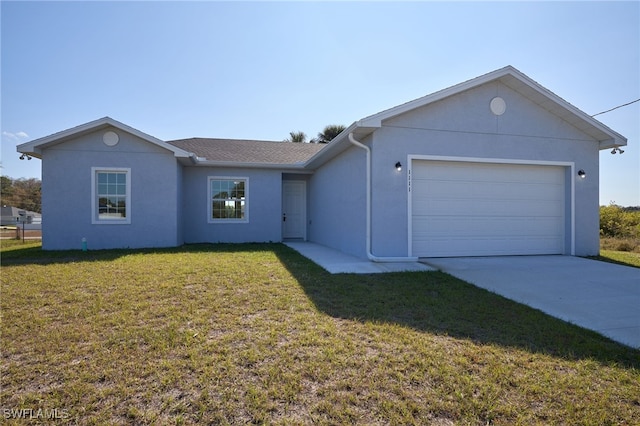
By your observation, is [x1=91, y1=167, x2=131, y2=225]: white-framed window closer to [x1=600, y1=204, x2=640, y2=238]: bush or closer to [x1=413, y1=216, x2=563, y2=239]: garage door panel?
[x1=413, y1=216, x2=563, y2=239]: garage door panel

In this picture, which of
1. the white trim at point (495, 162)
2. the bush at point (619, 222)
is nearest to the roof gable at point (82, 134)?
the white trim at point (495, 162)

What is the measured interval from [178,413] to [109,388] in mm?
688

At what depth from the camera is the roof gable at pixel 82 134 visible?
9.45 metres

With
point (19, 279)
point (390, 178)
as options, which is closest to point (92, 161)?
point (19, 279)

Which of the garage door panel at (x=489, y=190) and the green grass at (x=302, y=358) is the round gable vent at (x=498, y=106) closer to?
the garage door panel at (x=489, y=190)

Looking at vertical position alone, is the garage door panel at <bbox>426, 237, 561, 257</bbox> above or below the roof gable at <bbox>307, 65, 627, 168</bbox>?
below

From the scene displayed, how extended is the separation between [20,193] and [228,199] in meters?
40.6

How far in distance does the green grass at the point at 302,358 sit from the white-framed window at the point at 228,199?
7.13 metres

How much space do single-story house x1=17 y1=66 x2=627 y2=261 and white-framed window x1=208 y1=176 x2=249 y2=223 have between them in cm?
12

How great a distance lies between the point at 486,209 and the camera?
8.46 m

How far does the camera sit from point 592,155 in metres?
8.92

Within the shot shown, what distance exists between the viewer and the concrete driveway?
404 cm

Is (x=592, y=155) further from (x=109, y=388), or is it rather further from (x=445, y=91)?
(x=109, y=388)

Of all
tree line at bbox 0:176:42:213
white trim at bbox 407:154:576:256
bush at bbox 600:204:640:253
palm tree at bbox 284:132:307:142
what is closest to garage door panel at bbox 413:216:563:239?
white trim at bbox 407:154:576:256
